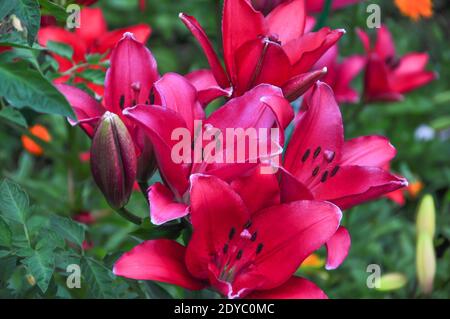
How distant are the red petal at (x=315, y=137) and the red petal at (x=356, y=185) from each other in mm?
25

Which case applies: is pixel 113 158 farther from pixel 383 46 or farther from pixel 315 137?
pixel 383 46

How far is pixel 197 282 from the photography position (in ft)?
3.11

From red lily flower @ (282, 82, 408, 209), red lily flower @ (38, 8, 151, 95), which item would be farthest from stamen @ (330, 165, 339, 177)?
red lily flower @ (38, 8, 151, 95)

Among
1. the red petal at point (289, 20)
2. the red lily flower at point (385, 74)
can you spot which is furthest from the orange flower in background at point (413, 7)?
the red petal at point (289, 20)

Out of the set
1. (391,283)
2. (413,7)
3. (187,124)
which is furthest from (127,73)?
(413,7)

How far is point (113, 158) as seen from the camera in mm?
918

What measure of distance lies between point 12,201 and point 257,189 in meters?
0.32

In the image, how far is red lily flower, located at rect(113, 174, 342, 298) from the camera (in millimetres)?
888

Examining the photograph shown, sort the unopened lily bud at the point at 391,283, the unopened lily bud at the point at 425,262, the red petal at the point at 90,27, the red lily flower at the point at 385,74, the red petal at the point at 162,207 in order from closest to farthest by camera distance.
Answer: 1. the red petal at the point at 162,207
2. the unopened lily bud at the point at 425,262
3. the unopened lily bud at the point at 391,283
4. the red petal at the point at 90,27
5. the red lily flower at the point at 385,74

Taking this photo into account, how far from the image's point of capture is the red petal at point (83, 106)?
99cm

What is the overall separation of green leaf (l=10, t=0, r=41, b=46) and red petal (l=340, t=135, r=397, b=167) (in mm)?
431

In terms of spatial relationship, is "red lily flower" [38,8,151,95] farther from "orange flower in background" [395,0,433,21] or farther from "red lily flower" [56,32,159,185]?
"orange flower in background" [395,0,433,21]

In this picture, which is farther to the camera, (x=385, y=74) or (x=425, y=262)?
(x=385, y=74)

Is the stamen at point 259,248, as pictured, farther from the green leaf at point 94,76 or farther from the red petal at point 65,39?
the red petal at point 65,39
